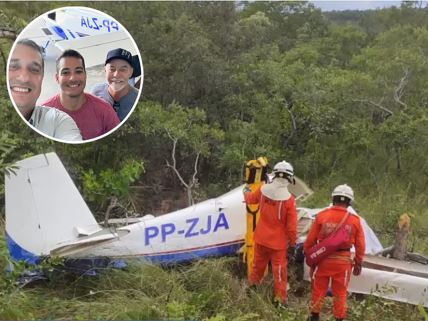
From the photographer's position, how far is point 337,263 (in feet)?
18.5

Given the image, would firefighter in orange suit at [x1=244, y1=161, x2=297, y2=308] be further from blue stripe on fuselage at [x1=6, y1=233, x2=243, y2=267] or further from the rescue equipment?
blue stripe on fuselage at [x1=6, y1=233, x2=243, y2=267]

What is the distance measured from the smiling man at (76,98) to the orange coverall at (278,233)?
2077 millimetres

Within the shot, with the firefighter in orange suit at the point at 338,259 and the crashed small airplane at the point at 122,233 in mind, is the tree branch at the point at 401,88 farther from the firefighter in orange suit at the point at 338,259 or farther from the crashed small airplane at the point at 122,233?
the firefighter in orange suit at the point at 338,259

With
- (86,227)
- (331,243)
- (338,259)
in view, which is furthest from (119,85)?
(338,259)

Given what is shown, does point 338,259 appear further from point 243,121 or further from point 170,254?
point 243,121

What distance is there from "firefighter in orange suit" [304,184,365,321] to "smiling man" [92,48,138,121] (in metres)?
2.19

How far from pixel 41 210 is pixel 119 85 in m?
1.86

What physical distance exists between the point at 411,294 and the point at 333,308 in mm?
946

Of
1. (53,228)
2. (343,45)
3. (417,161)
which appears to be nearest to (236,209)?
(53,228)

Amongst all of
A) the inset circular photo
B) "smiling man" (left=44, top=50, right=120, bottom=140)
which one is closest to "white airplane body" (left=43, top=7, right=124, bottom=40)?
the inset circular photo

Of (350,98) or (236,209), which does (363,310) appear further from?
(350,98)

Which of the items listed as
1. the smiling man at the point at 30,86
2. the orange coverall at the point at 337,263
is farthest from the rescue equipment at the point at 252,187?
the smiling man at the point at 30,86

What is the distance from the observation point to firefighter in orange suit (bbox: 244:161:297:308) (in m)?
5.91

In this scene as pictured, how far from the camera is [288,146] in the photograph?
12.3 meters
